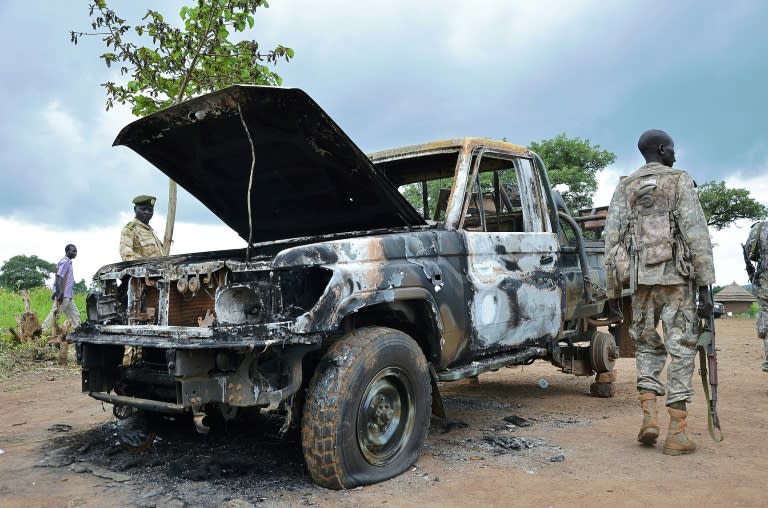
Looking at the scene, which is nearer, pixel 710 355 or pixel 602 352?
pixel 710 355

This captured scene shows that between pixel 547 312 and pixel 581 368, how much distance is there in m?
1.61

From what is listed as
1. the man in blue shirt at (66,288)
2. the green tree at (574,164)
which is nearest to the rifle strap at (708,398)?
the man in blue shirt at (66,288)

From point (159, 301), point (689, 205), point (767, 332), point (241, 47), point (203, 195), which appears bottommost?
point (767, 332)

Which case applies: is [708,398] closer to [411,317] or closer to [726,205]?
[411,317]

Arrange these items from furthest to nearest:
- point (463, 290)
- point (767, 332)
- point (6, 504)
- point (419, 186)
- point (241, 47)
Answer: point (241, 47) < point (767, 332) < point (419, 186) < point (463, 290) < point (6, 504)

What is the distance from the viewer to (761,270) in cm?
715

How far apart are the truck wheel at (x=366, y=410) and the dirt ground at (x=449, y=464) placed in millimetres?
128

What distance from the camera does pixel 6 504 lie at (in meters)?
3.41

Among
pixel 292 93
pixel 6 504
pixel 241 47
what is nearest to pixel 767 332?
pixel 292 93

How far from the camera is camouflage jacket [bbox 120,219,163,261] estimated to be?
23.5ft

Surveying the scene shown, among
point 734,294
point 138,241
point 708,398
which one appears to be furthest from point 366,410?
point 734,294

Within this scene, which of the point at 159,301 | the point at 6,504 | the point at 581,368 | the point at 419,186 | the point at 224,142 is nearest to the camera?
the point at 6,504

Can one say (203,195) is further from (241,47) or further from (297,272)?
(241,47)

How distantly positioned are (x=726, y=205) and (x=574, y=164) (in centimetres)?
536
